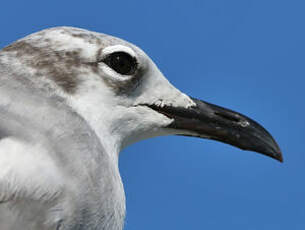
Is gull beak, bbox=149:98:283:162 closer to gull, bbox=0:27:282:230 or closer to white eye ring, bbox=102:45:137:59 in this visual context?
gull, bbox=0:27:282:230

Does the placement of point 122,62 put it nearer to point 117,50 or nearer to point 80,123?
point 117,50

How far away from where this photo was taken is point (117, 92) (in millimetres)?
3336

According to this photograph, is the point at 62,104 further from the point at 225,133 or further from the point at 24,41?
the point at 225,133

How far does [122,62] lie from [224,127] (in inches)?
24.9

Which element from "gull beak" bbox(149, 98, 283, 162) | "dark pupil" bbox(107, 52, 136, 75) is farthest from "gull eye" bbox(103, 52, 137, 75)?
"gull beak" bbox(149, 98, 283, 162)

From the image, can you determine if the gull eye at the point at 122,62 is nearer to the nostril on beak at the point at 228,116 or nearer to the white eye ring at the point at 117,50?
the white eye ring at the point at 117,50

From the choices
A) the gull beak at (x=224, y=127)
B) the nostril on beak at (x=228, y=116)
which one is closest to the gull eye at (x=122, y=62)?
the gull beak at (x=224, y=127)

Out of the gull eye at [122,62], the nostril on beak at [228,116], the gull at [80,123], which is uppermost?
the nostril on beak at [228,116]

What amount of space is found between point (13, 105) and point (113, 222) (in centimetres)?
62

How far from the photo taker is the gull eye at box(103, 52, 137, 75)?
3342mm

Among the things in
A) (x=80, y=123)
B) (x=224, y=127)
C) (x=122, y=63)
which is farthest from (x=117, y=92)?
(x=224, y=127)

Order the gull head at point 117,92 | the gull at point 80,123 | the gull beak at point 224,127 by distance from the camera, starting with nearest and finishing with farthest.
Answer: the gull at point 80,123
the gull head at point 117,92
the gull beak at point 224,127

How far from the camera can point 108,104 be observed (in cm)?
328

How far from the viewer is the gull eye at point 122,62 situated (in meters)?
3.34
